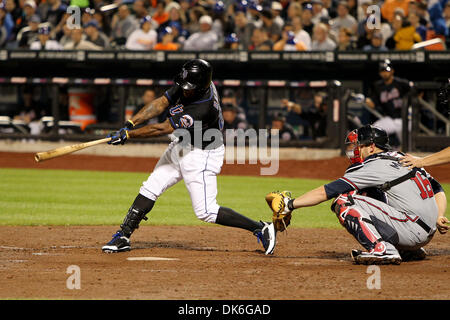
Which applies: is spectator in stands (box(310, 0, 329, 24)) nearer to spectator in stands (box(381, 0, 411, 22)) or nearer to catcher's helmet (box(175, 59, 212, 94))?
spectator in stands (box(381, 0, 411, 22))

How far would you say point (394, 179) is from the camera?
5703 millimetres

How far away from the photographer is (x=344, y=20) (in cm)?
1608

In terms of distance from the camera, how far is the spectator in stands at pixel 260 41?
1584cm

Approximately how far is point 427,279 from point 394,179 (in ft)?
2.65

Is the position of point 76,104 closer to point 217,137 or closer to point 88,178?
point 88,178

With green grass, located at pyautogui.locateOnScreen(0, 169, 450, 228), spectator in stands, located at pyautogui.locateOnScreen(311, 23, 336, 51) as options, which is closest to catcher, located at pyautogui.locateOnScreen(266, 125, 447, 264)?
green grass, located at pyautogui.locateOnScreen(0, 169, 450, 228)

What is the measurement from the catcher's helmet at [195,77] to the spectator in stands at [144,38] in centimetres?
1062

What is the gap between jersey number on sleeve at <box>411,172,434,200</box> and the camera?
5.80 metres

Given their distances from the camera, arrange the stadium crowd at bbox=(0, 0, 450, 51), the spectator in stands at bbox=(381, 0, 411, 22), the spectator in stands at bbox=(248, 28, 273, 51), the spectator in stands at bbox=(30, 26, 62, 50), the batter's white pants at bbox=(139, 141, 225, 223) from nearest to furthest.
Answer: the batter's white pants at bbox=(139, 141, 225, 223), the stadium crowd at bbox=(0, 0, 450, 51), the spectator in stands at bbox=(248, 28, 273, 51), the spectator in stands at bbox=(381, 0, 411, 22), the spectator in stands at bbox=(30, 26, 62, 50)

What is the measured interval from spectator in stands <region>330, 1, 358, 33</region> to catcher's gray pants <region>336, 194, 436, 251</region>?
A: 10.7 metres

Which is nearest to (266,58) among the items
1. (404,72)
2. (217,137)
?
(404,72)

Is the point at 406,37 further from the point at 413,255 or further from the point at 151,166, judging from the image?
the point at 413,255

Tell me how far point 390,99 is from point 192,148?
920 cm

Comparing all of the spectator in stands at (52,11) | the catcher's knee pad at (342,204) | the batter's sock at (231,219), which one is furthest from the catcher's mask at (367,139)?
the spectator in stands at (52,11)
